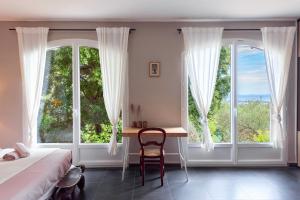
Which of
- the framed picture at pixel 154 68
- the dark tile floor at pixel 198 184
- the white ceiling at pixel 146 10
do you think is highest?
the white ceiling at pixel 146 10

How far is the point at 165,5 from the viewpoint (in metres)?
4.11

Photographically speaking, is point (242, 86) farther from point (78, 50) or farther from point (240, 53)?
point (78, 50)

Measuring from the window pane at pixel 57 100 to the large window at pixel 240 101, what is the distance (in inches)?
84.4

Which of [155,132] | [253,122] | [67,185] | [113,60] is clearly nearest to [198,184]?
[155,132]

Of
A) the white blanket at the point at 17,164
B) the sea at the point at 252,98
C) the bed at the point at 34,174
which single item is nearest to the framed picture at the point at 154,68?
the sea at the point at 252,98

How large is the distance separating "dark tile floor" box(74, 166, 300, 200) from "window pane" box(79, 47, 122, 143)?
651 millimetres

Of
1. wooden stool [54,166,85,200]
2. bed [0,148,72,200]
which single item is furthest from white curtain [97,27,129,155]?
wooden stool [54,166,85,200]

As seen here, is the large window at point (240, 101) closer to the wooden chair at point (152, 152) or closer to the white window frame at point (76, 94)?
the wooden chair at point (152, 152)

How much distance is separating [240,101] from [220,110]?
386 millimetres

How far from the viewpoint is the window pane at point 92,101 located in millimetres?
5035

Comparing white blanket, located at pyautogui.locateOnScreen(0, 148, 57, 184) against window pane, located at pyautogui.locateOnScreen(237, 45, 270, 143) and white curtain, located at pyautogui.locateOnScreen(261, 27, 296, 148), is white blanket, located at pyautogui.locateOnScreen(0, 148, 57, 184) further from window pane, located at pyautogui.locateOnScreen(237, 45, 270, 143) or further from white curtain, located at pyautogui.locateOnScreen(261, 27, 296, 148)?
white curtain, located at pyautogui.locateOnScreen(261, 27, 296, 148)

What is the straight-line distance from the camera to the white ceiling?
3.99 meters

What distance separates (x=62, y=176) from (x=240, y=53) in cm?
356

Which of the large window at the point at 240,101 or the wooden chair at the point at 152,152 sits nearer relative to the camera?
the wooden chair at the point at 152,152
